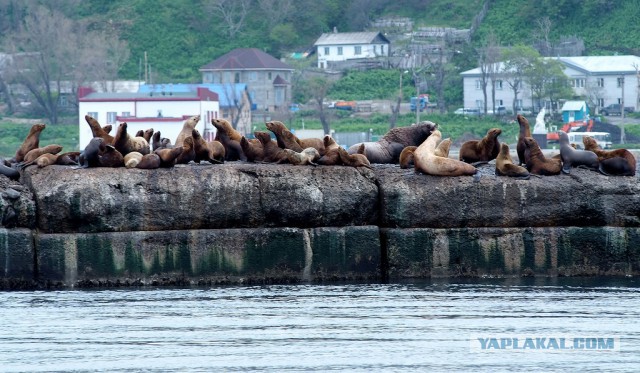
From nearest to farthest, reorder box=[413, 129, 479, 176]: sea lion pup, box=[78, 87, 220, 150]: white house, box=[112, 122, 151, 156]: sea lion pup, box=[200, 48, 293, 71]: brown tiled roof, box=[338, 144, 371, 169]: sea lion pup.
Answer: box=[413, 129, 479, 176]: sea lion pup → box=[338, 144, 371, 169]: sea lion pup → box=[112, 122, 151, 156]: sea lion pup → box=[78, 87, 220, 150]: white house → box=[200, 48, 293, 71]: brown tiled roof

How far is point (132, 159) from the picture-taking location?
2036 centimetres

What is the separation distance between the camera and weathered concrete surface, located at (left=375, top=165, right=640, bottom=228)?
2002 centimetres

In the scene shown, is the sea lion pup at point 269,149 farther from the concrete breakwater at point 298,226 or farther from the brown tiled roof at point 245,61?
the brown tiled roof at point 245,61

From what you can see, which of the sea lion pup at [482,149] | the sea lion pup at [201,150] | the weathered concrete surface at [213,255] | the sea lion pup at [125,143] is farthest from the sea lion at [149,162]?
the sea lion pup at [482,149]

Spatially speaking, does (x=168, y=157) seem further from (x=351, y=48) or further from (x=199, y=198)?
(x=351, y=48)

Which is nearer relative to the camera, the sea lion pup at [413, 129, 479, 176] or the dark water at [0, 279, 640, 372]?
the dark water at [0, 279, 640, 372]

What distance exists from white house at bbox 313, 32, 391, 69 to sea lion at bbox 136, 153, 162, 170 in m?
68.2

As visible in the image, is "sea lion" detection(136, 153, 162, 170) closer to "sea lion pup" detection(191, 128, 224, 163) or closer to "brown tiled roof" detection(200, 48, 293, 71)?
"sea lion pup" detection(191, 128, 224, 163)

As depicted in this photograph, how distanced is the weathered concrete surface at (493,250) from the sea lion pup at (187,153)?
10.9 ft

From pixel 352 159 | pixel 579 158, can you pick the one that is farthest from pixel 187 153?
pixel 579 158

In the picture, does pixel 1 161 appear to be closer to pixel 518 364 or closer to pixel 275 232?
pixel 275 232

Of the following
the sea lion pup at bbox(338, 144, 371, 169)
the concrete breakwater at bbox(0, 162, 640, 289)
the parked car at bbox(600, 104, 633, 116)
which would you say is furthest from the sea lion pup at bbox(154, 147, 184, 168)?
the parked car at bbox(600, 104, 633, 116)

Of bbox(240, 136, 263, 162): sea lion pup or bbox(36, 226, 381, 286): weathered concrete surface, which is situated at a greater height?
bbox(240, 136, 263, 162): sea lion pup

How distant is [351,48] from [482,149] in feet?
220
